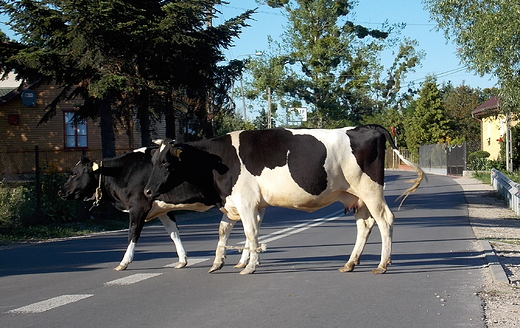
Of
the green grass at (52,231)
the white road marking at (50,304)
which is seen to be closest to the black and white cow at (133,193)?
the white road marking at (50,304)

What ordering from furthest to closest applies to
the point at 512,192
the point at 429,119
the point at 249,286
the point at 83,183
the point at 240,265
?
the point at 429,119 < the point at 512,192 < the point at 83,183 < the point at 240,265 < the point at 249,286

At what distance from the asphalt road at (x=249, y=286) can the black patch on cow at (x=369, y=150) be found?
1426 mm

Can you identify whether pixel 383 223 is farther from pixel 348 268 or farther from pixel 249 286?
pixel 249 286

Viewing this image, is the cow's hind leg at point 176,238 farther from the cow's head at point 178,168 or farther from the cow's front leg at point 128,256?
the cow's head at point 178,168

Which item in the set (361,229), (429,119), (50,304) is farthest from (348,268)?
(429,119)

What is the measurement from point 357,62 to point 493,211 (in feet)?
127

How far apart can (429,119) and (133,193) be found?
63.0m

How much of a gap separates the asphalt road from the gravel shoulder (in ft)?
0.61

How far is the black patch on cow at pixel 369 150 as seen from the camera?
937cm

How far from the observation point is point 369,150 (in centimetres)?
939

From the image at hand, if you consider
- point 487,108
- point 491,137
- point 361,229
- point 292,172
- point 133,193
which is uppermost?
point 487,108

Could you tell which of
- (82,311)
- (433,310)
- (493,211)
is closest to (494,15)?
(493,211)

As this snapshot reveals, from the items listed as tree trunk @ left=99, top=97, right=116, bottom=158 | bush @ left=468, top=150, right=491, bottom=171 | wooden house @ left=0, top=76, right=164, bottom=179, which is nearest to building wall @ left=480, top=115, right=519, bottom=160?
bush @ left=468, top=150, right=491, bottom=171

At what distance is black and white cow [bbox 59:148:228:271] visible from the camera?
9953 mm
